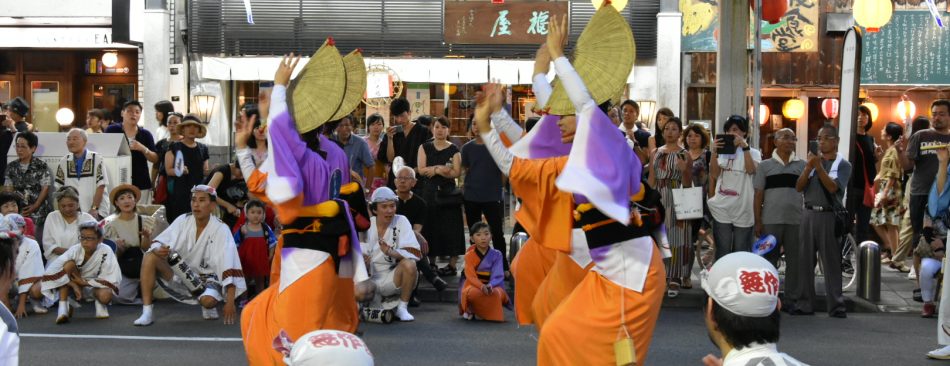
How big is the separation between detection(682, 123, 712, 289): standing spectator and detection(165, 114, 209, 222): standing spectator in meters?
4.49

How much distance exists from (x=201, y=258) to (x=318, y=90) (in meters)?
4.40

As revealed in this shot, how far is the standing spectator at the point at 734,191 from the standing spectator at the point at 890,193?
2.69 metres

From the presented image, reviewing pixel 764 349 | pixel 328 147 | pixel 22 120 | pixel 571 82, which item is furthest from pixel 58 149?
pixel 764 349

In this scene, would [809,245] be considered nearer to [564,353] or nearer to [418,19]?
[564,353]

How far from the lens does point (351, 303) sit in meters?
6.04

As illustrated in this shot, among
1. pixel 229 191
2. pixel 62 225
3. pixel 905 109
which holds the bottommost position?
pixel 62 225

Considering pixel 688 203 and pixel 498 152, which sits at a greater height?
pixel 498 152

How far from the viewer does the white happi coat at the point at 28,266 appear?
32.2 feet

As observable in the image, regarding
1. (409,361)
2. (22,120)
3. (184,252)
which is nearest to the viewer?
(409,361)

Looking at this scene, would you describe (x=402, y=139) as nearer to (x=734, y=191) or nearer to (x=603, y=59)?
(x=734, y=191)

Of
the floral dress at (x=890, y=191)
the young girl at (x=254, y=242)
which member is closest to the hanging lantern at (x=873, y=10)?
the floral dress at (x=890, y=191)

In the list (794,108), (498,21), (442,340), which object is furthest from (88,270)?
(794,108)

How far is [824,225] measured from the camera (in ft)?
32.9

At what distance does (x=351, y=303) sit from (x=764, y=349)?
115 inches
